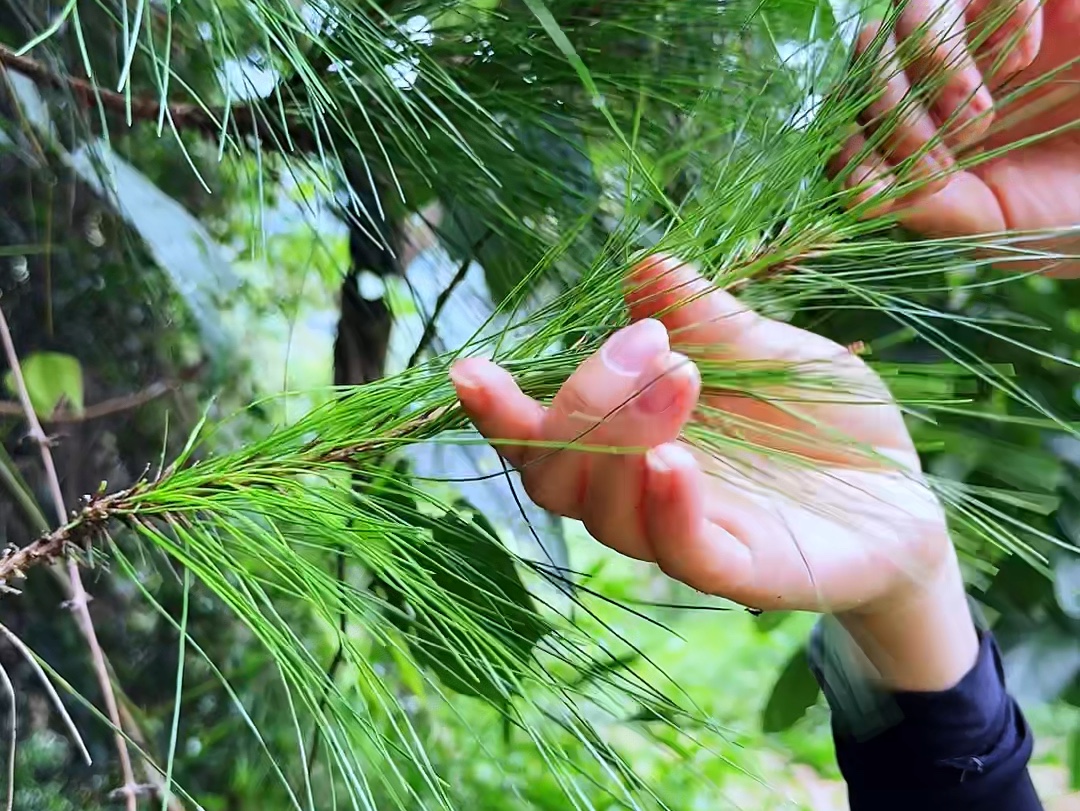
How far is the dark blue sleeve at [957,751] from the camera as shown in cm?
39

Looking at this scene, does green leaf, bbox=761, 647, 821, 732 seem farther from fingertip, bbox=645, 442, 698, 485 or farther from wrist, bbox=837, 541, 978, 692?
fingertip, bbox=645, 442, 698, 485

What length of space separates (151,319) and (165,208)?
21 centimetres

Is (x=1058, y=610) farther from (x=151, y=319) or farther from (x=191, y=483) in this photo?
(x=151, y=319)

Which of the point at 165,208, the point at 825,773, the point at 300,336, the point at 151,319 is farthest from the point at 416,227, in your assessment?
the point at 825,773

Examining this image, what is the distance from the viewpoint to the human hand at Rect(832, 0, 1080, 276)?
0.20m

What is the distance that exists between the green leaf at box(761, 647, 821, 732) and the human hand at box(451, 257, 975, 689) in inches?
7.8

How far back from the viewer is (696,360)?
8.1 inches

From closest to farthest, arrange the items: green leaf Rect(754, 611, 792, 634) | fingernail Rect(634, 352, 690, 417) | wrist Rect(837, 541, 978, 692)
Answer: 1. fingernail Rect(634, 352, 690, 417)
2. wrist Rect(837, 541, 978, 692)
3. green leaf Rect(754, 611, 792, 634)

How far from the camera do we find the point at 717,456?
0.22 metres

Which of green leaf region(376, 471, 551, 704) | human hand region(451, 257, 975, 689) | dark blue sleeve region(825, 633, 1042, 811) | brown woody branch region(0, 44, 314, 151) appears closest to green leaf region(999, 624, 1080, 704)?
dark blue sleeve region(825, 633, 1042, 811)

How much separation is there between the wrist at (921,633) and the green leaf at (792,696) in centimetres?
8

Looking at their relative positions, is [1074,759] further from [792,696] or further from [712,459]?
[712,459]

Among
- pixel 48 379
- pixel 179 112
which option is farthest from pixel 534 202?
pixel 48 379

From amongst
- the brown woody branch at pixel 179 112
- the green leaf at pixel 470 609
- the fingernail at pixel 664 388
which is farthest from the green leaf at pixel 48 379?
the fingernail at pixel 664 388
